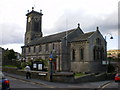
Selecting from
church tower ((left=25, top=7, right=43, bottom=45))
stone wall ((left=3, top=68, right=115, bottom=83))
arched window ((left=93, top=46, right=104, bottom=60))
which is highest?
church tower ((left=25, top=7, right=43, bottom=45))

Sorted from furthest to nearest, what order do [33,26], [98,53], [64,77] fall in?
[33,26] → [98,53] → [64,77]

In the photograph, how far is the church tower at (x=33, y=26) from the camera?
57.4 metres

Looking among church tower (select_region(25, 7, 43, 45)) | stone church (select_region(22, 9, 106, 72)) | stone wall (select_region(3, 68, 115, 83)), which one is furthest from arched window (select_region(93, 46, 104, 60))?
church tower (select_region(25, 7, 43, 45))

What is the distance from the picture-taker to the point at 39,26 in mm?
59188

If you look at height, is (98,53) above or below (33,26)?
below

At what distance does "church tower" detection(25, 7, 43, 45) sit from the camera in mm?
57375

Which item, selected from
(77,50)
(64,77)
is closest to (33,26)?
(77,50)

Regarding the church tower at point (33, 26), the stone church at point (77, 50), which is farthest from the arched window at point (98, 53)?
the church tower at point (33, 26)

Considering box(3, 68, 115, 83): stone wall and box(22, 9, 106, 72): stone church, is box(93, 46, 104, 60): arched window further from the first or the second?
box(3, 68, 115, 83): stone wall

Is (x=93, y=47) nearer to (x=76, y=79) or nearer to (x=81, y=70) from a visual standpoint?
(x=81, y=70)

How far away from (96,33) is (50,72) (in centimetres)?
2110

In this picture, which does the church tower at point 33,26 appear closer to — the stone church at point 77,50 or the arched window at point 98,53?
the stone church at point 77,50

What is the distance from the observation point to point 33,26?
57.4m

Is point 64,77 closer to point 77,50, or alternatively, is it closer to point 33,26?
point 77,50
